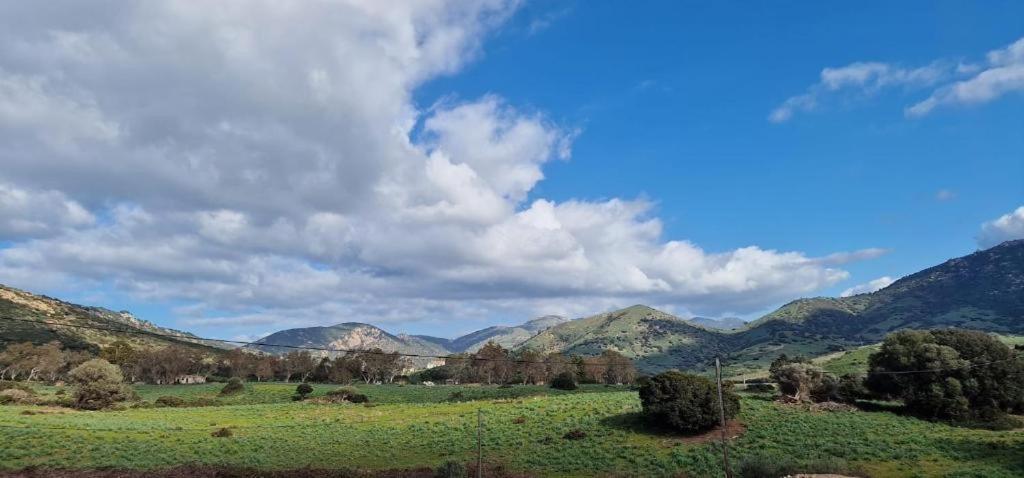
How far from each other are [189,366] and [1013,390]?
143028mm

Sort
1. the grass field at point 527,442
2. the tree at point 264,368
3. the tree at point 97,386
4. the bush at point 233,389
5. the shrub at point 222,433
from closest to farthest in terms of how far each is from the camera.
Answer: the grass field at point 527,442, the shrub at point 222,433, the tree at point 97,386, the bush at point 233,389, the tree at point 264,368

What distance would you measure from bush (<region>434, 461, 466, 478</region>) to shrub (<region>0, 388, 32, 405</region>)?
66.6m

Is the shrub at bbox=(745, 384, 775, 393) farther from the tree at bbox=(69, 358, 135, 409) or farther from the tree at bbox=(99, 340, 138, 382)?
the tree at bbox=(99, 340, 138, 382)

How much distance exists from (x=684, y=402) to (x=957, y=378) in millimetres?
22189

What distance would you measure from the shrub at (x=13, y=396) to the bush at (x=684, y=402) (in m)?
75.6

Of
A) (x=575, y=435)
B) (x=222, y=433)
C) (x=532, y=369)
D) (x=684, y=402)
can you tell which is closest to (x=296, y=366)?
(x=532, y=369)

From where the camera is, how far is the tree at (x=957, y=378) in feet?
144

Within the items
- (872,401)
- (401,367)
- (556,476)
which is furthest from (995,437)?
(401,367)

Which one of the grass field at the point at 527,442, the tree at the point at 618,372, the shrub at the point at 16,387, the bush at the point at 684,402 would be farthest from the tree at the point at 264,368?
the bush at the point at 684,402

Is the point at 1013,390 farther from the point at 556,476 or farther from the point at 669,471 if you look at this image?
the point at 556,476

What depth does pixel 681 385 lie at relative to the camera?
44438 mm

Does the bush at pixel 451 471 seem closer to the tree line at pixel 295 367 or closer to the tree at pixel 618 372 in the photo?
the tree line at pixel 295 367

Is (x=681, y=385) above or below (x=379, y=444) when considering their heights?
above

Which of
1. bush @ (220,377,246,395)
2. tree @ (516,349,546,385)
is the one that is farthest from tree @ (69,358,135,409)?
tree @ (516,349,546,385)
